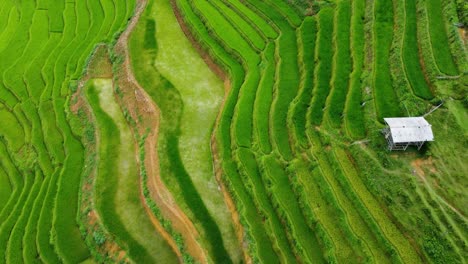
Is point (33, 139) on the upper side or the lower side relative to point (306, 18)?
lower

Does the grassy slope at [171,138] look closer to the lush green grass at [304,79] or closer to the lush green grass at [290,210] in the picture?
the lush green grass at [290,210]

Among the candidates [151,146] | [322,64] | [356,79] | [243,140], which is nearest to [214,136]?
[243,140]

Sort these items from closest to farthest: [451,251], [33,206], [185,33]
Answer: [451,251] < [33,206] < [185,33]

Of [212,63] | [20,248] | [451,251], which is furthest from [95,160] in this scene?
[451,251]

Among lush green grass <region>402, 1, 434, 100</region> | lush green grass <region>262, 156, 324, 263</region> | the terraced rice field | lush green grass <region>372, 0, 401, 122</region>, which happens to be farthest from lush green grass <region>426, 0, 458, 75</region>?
lush green grass <region>262, 156, 324, 263</region>

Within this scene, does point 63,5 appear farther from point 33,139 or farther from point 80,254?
point 80,254

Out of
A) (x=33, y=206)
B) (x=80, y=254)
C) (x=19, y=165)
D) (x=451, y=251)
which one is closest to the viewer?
(x=451, y=251)

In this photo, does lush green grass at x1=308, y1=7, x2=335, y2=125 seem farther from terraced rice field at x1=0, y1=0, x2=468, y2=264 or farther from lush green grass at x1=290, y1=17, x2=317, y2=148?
lush green grass at x1=290, y1=17, x2=317, y2=148

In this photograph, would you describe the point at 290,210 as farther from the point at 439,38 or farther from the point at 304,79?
the point at 439,38
